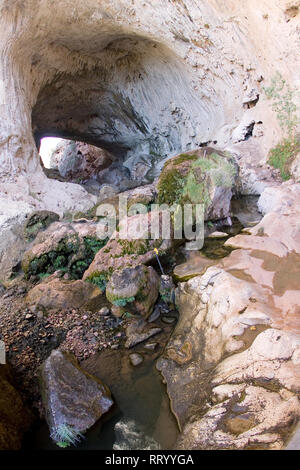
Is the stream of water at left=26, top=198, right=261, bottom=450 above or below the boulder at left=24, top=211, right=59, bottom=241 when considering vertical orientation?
below

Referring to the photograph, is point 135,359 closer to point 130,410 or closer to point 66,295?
point 130,410

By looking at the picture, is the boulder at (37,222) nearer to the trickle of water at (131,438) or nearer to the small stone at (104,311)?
the small stone at (104,311)

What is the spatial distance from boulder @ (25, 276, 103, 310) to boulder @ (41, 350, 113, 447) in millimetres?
1319

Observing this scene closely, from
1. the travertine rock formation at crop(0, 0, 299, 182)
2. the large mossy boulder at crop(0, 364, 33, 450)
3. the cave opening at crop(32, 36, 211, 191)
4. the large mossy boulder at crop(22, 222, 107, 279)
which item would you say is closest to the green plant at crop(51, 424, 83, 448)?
the large mossy boulder at crop(0, 364, 33, 450)

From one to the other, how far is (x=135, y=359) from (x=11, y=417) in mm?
1362

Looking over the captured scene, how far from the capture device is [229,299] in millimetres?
3439

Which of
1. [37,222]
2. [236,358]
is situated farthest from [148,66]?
[236,358]

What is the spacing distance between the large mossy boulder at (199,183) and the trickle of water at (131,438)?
357 cm

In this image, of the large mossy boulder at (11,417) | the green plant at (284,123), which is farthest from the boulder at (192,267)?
the green plant at (284,123)

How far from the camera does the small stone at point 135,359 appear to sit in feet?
11.8

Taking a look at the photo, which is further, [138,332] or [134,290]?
[134,290]

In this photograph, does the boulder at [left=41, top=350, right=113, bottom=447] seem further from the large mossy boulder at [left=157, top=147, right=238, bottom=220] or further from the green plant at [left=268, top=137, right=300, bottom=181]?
the green plant at [left=268, top=137, right=300, bottom=181]

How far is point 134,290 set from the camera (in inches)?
168

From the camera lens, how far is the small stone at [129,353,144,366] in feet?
11.8
